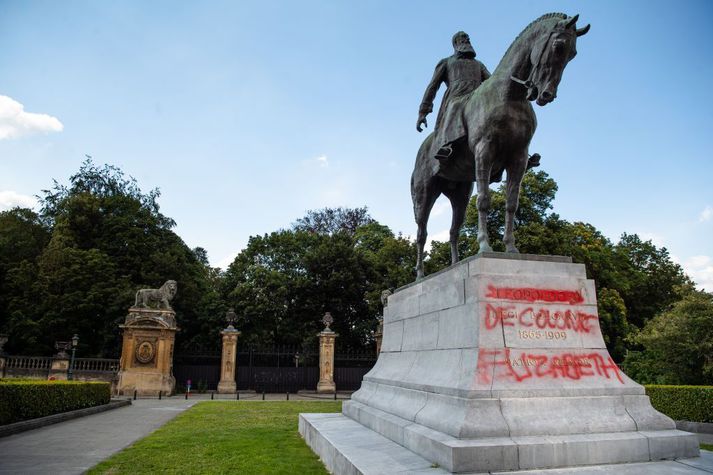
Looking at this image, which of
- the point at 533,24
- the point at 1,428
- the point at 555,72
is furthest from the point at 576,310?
the point at 1,428

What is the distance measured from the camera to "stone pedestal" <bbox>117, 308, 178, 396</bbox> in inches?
995

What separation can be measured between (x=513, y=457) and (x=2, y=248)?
140ft

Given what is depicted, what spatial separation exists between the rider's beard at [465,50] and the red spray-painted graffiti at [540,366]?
207 inches

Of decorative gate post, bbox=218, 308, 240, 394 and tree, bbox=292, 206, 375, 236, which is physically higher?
tree, bbox=292, 206, 375, 236

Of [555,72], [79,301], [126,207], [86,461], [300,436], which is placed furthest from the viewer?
[126,207]

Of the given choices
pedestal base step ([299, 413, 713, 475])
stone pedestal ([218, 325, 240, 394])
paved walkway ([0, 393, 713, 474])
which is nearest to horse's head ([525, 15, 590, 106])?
pedestal base step ([299, 413, 713, 475])

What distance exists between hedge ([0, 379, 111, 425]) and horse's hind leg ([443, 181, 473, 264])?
10450 millimetres

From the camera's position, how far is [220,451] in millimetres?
7906

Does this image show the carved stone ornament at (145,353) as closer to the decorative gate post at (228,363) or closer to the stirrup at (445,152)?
the decorative gate post at (228,363)

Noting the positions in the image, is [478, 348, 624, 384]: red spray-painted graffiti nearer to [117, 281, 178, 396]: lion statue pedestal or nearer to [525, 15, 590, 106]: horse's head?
[525, 15, 590, 106]: horse's head

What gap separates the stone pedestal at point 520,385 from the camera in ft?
14.9

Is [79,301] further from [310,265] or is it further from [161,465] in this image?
[161,465]

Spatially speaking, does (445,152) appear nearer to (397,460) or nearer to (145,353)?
Answer: (397,460)

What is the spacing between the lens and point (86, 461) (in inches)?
300
